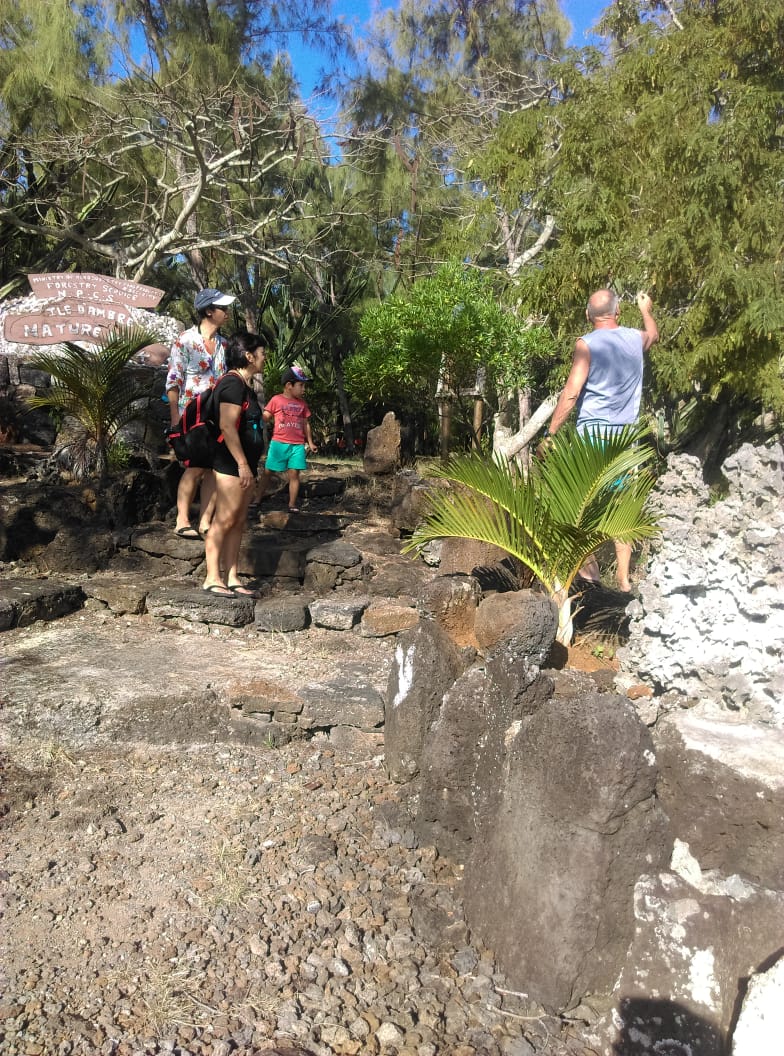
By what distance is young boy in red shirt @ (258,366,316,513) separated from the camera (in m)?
7.46

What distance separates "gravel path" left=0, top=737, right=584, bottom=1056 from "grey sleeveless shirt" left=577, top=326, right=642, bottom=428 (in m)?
1.97

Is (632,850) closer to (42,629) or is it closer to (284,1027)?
(284,1027)

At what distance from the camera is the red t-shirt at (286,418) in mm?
7445

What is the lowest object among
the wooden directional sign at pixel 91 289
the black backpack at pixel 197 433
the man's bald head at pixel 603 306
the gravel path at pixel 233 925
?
the gravel path at pixel 233 925

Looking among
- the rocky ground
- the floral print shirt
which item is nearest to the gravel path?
the rocky ground

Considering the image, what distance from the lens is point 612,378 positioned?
4121 mm

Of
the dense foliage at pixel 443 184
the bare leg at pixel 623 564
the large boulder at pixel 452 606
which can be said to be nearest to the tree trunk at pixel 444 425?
the dense foliage at pixel 443 184

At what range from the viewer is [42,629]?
16.4ft

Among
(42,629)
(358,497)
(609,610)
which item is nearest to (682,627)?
(609,610)

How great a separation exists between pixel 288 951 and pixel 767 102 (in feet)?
26.4

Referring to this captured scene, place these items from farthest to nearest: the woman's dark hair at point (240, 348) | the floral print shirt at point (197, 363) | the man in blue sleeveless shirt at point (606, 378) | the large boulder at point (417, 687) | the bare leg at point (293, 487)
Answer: the bare leg at point (293, 487)
the floral print shirt at point (197, 363)
the woman's dark hair at point (240, 348)
the man in blue sleeveless shirt at point (606, 378)
the large boulder at point (417, 687)

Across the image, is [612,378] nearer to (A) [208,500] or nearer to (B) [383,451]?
(A) [208,500]

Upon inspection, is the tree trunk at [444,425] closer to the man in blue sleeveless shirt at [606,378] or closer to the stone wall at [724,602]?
the man in blue sleeveless shirt at [606,378]

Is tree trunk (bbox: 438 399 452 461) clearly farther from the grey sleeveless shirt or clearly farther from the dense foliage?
the grey sleeveless shirt
